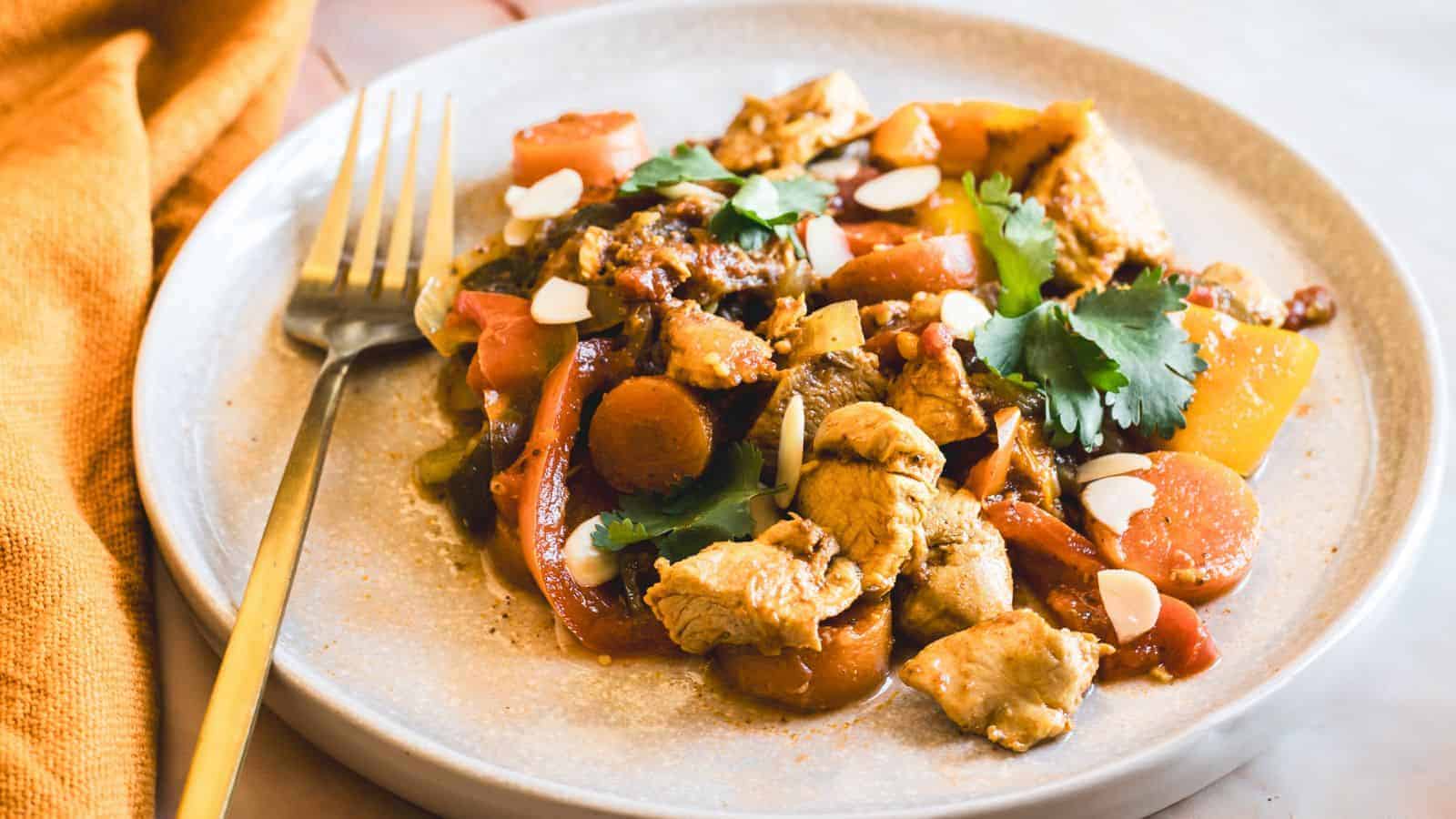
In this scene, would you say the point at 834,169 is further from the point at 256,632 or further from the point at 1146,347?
the point at 256,632

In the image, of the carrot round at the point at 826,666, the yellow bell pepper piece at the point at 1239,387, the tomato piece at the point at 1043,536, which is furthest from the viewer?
the yellow bell pepper piece at the point at 1239,387

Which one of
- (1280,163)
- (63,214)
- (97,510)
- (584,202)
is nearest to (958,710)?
(584,202)

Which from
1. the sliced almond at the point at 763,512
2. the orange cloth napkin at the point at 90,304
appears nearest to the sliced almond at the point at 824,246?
the sliced almond at the point at 763,512

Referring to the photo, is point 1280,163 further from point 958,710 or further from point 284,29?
point 284,29

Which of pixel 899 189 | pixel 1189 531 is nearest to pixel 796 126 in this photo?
pixel 899 189

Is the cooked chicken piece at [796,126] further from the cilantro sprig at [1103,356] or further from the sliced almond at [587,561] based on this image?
the sliced almond at [587,561]

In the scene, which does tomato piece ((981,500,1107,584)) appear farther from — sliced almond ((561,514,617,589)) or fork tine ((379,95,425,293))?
fork tine ((379,95,425,293))

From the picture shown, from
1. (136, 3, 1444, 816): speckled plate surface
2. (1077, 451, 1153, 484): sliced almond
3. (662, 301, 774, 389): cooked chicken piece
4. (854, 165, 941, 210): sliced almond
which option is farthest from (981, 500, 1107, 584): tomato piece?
(854, 165, 941, 210): sliced almond
